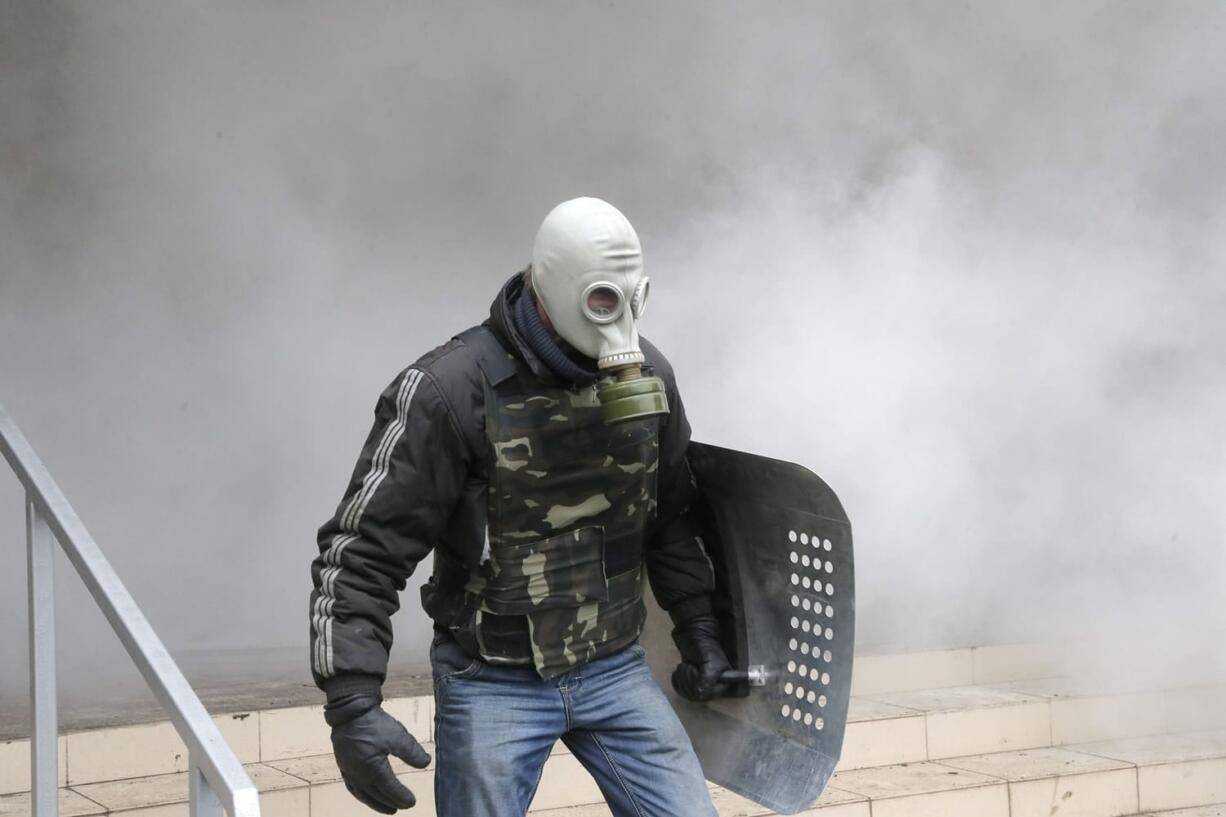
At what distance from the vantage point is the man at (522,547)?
2441 millimetres

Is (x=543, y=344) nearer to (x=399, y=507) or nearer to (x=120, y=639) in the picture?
(x=399, y=507)

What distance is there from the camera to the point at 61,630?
222 inches

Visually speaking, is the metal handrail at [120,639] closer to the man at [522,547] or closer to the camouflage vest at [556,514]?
the man at [522,547]

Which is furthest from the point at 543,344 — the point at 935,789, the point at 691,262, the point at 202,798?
the point at 691,262

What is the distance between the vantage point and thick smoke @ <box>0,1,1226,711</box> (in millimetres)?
5824

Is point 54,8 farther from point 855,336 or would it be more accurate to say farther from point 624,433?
point 624,433

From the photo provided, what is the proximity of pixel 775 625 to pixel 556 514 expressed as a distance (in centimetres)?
55

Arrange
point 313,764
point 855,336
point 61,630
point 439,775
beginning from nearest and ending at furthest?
point 439,775 → point 313,764 → point 61,630 → point 855,336

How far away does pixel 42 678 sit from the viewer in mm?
2604

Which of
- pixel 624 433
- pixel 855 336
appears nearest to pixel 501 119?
pixel 855 336

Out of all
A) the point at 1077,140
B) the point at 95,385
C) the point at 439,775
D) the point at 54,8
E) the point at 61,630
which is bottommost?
the point at 439,775

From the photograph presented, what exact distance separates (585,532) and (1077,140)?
185 inches

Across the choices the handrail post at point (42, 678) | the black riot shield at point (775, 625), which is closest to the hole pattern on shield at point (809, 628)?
the black riot shield at point (775, 625)

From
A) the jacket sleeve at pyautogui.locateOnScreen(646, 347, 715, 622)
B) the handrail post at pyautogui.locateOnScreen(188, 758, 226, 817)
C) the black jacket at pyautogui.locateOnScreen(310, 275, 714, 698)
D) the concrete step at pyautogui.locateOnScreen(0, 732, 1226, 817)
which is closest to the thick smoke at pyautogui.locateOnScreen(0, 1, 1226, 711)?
the concrete step at pyautogui.locateOnScreen(0, 732, 1226, 817)
